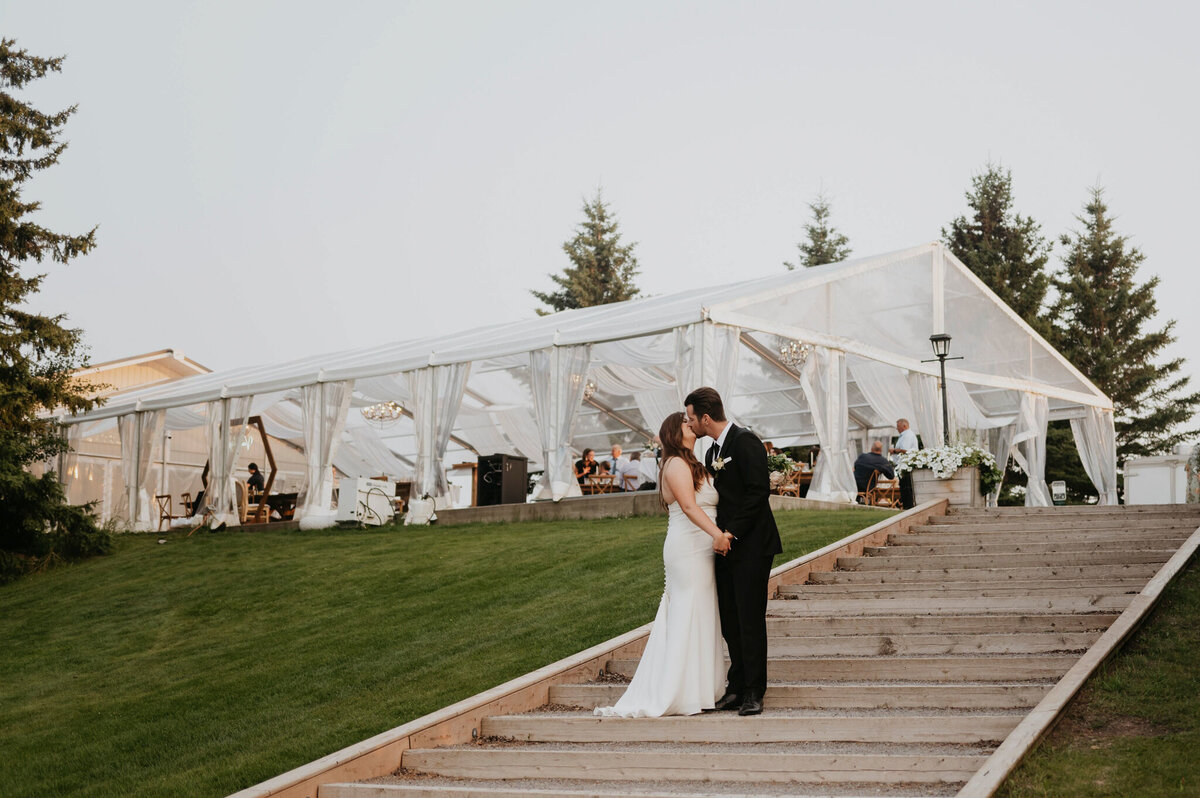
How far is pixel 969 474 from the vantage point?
13.0 metres

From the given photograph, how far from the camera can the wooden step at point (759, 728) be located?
18.0ft

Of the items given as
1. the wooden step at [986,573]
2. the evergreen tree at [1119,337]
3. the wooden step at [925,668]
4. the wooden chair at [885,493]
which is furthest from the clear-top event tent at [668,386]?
the evergreen tree at [1119,337]

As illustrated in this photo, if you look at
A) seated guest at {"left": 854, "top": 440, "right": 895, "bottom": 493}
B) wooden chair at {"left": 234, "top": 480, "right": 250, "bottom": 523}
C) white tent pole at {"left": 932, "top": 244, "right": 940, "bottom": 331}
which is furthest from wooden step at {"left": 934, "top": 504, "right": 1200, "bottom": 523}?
wooden chair at {"left": 234, "top": 480, "right": 250, "bottom": 523}

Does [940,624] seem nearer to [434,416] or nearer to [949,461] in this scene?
[949,461]

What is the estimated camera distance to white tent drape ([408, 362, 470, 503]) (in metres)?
18.2

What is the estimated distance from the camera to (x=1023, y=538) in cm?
1059

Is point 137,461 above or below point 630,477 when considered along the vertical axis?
above

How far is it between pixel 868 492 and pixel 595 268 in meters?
24.8

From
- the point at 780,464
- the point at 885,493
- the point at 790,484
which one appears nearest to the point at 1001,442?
the point at 885,493

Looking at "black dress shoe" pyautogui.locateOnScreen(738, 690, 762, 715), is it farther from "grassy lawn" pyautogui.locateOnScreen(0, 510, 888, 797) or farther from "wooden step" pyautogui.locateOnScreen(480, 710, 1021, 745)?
"grassy lawn" pyautogui.locateOnScreen(0, 510, 888, 797)

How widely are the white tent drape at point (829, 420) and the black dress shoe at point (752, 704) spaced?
10371 mm

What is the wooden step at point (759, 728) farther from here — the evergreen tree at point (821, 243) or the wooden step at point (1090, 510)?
the evergreen tree at point (821, 243)

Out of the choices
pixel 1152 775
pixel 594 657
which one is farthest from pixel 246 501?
pixel 1152 775

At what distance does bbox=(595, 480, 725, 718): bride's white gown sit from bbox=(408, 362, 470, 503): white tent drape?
1206 centimetres
